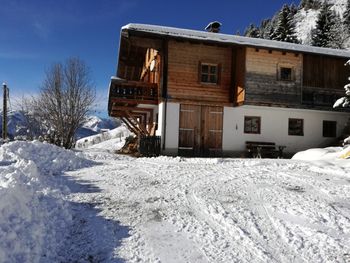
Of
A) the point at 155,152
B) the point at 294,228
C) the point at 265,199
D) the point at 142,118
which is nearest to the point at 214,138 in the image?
the point at 155,152

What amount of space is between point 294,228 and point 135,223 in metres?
2.69

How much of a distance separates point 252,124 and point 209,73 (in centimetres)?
386

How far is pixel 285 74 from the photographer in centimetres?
1941

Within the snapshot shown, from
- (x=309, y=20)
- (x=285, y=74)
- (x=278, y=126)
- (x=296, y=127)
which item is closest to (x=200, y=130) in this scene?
(x=278, y=126)

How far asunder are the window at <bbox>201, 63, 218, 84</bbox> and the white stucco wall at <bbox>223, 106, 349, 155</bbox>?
1.79 meters

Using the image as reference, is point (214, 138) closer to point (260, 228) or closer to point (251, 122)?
point (251, 122)

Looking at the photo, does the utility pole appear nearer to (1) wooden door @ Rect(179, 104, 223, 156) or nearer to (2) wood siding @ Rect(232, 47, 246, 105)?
(1) wooden door @ Rect(179, 104, 223, 156)

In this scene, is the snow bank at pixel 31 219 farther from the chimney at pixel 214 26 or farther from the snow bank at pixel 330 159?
the chimney at pixel 214 26

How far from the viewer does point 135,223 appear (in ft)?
19.2

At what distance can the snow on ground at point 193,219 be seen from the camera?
4734mm

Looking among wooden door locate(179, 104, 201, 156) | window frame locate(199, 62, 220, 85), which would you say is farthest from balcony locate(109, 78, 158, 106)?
window frame locate(199, 62, 220, 85)

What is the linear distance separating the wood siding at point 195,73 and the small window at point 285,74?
2.94m

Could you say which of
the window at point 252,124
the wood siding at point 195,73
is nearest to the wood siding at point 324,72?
the window at point 252,124

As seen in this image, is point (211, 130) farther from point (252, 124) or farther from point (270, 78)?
point (270, 78)
